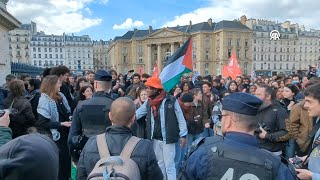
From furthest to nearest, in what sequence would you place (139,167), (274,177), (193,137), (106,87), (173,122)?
(193,137)
(173,122)
(106,87)
(139,167)
(274,177)

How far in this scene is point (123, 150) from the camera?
9.20ft

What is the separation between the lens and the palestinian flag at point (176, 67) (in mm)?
6207

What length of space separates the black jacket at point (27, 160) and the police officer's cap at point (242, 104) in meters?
1.45

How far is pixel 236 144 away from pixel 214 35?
92.3 metres

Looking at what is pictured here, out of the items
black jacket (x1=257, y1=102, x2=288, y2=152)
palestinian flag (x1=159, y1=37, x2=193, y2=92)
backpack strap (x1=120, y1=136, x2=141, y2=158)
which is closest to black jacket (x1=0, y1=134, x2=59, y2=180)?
backpack strap (x1=120, y1=136, x2=141, y2=158)

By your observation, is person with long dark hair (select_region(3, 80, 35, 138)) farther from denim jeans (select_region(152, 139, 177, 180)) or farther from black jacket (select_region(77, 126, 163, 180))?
denim jeans (select_region(152, 139, 177, 180))

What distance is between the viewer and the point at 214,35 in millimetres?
91625

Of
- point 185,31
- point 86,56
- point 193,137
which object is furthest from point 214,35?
point 193,137

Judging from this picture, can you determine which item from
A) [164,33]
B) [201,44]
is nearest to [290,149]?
[201,44]

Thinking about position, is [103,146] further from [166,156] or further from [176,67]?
[176,67]

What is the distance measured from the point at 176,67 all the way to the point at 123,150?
4.14m

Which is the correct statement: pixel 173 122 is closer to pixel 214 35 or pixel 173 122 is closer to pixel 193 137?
pixel 193 137

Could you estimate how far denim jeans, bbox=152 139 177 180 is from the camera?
5609 millimetres

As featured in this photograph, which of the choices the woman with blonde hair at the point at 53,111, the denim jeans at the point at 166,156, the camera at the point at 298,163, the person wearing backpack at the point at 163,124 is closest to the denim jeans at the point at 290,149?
the person wearing backpack at the point at 163,124
